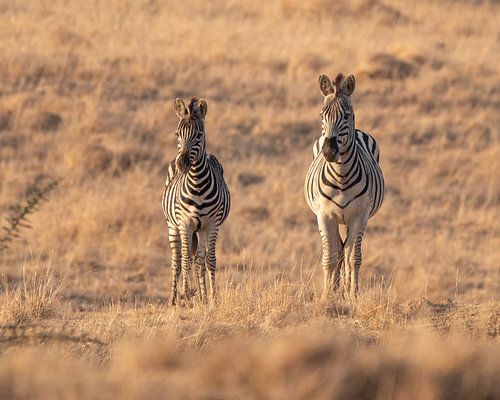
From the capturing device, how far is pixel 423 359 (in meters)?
6.32

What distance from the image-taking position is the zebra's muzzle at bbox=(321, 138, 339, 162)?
10.4 m

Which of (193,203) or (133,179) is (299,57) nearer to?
(133,179)

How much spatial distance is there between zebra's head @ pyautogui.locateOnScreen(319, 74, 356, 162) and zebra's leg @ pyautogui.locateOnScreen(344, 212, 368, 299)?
2.78 ft

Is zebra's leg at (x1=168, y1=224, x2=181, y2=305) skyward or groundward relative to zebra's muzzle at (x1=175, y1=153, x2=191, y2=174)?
groundward

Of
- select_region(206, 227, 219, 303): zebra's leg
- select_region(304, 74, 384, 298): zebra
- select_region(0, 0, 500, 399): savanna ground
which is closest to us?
select_region(0, 0, 500, 399): savanna ground

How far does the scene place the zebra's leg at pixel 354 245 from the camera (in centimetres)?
1106

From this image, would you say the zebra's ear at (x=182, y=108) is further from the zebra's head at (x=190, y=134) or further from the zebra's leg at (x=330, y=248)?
the zebra's leg at (x=330, y=248)

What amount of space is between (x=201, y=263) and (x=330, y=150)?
2298 millimetres

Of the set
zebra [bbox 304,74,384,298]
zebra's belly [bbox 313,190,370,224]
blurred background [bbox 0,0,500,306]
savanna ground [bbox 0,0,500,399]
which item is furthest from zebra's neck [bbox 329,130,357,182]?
blurred background [bbox 0,0,500,306]

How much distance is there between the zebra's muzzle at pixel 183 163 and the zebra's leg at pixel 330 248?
149 centimetres

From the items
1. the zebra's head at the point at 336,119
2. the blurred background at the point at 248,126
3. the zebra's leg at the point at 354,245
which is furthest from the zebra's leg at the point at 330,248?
the blurred background at the point at 248,126

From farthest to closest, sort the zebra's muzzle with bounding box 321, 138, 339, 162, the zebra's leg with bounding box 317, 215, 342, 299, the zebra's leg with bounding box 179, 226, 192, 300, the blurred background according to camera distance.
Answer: the blurred background
the zebra's leg with bounding box 179, 226, 192, 300
the zebra's leg with bounding box 317, 215, 342, 299
the zebra's muzzle with bounding box 321, 138, 339, 162

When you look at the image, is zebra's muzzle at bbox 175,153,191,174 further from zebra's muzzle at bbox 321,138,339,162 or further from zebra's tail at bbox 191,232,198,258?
zebra's muzzle at bbox 321,138,339,162

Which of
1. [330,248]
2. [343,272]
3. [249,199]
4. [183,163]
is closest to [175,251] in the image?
[183,163]
